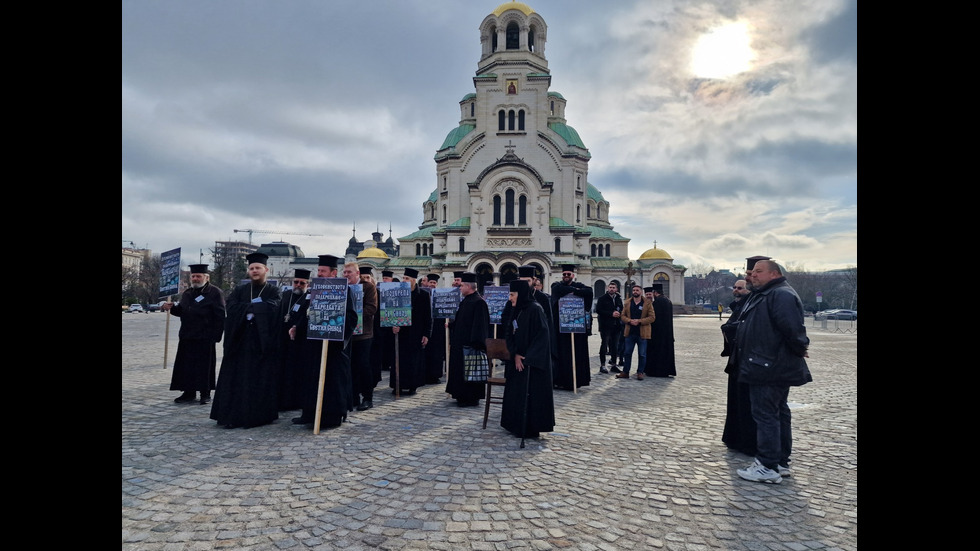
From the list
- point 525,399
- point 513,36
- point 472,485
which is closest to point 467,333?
point 525,399

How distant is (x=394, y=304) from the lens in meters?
8.66

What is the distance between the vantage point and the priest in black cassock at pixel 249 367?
6.21m

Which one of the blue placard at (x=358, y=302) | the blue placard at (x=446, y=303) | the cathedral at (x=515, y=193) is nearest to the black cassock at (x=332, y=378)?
the blue placard at (x=358, y=302)

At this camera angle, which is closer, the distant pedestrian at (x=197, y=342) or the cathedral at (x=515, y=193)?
the distant pedestrian at (x=197, y=342)

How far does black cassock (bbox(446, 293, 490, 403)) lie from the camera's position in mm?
7551

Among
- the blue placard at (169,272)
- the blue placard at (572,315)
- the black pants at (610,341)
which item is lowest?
the black pants at (610,341)

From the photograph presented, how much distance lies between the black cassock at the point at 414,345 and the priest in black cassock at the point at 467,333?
1001mm

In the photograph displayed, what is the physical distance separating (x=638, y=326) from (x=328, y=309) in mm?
7297

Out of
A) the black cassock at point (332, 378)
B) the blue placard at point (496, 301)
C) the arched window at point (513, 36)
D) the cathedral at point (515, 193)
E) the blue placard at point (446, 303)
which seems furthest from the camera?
the arched window at point (513, 36)

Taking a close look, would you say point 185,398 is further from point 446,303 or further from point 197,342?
point 446,303

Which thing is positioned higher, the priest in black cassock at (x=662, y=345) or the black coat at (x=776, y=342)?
the black coat at (x=776, y=342)

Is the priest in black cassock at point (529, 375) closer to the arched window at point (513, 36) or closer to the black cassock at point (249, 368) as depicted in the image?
the black cassock at point (249, 368)
